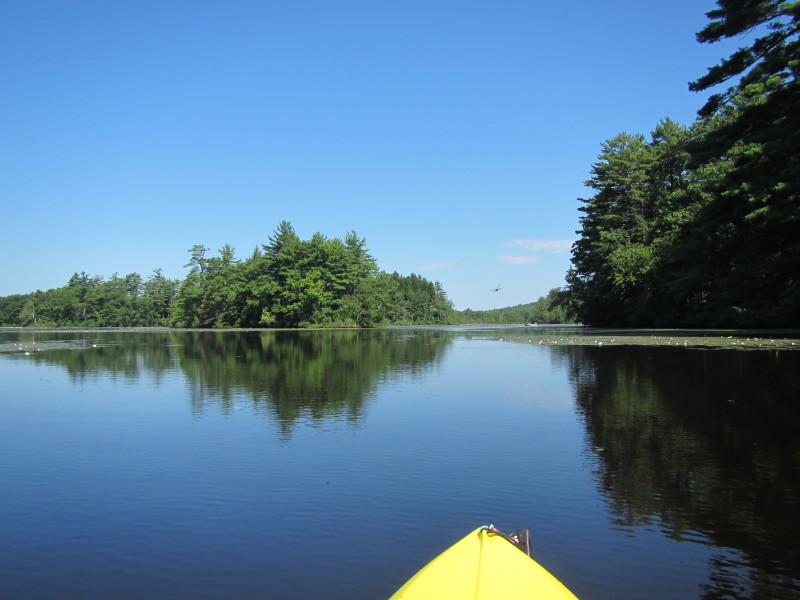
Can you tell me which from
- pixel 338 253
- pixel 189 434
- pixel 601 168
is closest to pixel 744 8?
pixel 189 434

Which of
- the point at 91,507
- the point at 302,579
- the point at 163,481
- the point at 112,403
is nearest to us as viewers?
the point at 302,579

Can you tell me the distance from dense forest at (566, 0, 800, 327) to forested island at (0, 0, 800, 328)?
0.30 ft

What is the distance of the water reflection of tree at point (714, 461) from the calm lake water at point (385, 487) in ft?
0.12

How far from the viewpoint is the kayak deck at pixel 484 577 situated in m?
3.85

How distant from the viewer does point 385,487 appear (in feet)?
24.4

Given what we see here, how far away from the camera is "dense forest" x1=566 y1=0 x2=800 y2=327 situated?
2409 cm

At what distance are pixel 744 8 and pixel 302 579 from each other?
25.6 metres

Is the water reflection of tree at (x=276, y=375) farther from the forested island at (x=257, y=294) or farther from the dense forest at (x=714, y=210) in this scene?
the forested island at (x=257, y=294)

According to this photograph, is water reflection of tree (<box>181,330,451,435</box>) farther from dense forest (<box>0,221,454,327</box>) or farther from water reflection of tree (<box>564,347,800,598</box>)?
dense forest (<box>0,221,454,327</box>)

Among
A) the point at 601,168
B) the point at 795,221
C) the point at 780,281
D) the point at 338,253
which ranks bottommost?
the point at 780,281

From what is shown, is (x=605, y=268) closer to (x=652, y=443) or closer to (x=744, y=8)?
(x=744, y=8)

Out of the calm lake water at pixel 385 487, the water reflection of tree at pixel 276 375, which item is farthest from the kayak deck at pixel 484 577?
the water reflection of tree at pixel 276 375

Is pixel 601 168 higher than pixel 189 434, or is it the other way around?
pixel 601 168

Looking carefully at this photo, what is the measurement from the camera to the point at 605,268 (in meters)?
59.1
